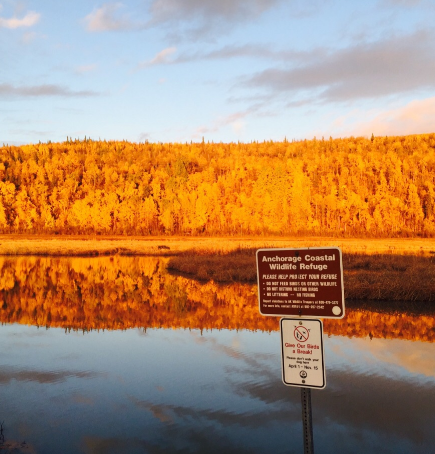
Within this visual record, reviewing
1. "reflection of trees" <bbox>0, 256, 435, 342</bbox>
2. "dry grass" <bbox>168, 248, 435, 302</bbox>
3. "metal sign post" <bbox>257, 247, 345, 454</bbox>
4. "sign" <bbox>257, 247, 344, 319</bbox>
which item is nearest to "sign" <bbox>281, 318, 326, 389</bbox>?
"metal sign post" <bbox>257, 247, 345, 454</bbox>

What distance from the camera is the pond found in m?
7.80

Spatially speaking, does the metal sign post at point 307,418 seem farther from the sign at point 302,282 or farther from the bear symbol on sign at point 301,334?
the sign at point 302,282

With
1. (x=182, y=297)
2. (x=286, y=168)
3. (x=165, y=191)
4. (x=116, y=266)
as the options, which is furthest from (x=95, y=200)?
(x=182, y=297)

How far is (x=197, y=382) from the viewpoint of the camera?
10.9 metres

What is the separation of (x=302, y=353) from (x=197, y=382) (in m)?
7.10

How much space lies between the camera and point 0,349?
1453cm

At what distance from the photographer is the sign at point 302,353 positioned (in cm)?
420

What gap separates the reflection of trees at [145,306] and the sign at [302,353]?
1175cm

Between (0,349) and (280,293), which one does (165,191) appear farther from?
(280,293)

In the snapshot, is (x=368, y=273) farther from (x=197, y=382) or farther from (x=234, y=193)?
(x=234, y=193)

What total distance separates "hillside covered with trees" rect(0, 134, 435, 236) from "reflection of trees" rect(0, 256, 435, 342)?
219ft

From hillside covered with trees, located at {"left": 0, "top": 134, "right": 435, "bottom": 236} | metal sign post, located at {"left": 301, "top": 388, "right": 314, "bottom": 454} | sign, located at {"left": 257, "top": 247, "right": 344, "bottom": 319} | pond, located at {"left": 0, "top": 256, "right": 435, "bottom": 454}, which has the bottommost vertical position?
pond, located at {"left": 0, "top": 256, "right": 435, "bottom": 454}

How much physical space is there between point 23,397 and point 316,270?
7.82 m

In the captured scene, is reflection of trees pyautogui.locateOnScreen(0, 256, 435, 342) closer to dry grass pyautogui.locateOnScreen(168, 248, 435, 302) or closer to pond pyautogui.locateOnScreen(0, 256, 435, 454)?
pond pyautogui.locateOnScreen(0, 256, 435, 454)
